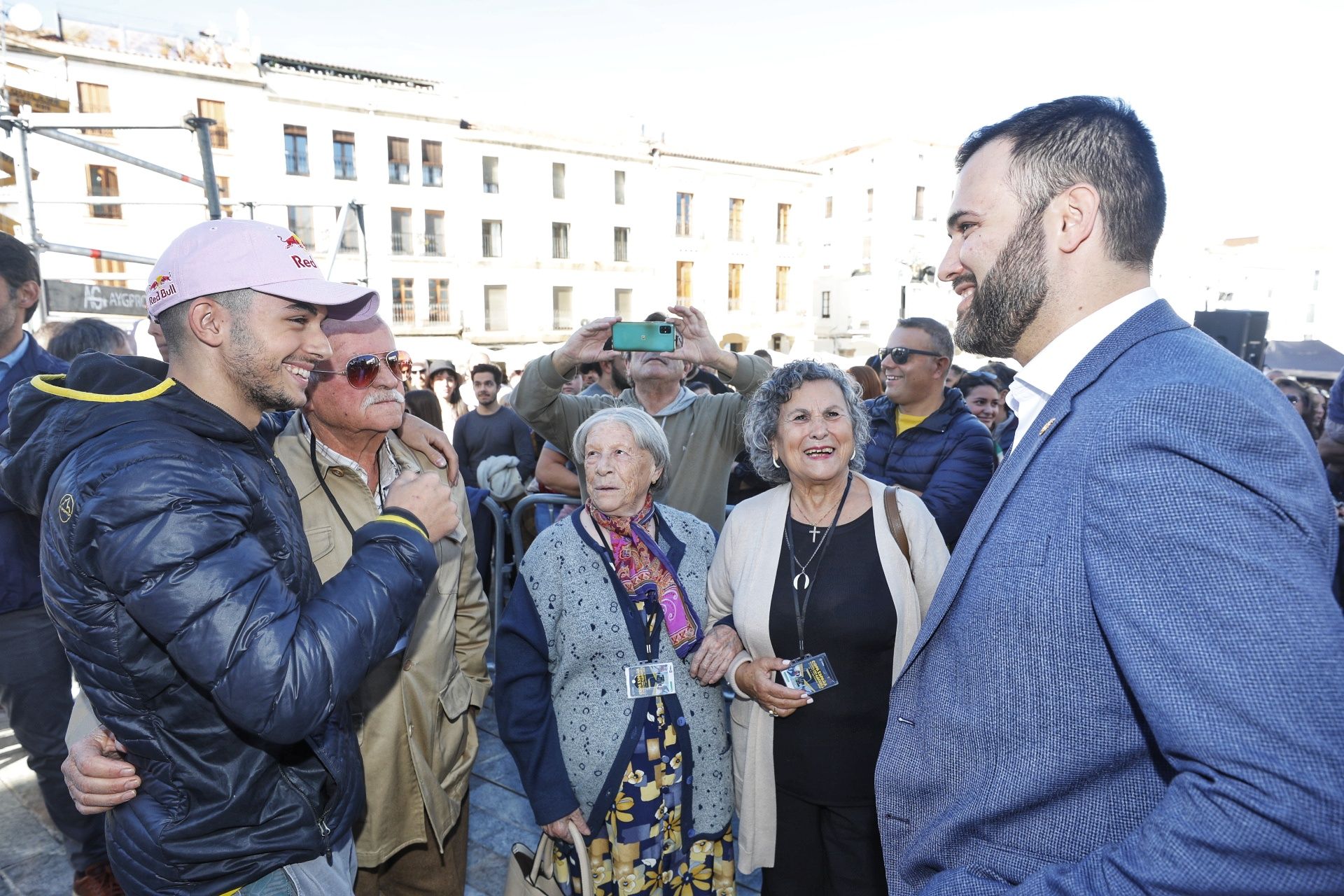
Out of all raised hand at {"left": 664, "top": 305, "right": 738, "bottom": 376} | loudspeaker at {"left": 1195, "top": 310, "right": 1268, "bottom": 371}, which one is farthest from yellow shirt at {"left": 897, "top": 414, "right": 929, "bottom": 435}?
loudspeaker at {"left": 1195, "top": 310, "right": 1268, "bottom": 371}

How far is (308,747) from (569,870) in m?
1.17

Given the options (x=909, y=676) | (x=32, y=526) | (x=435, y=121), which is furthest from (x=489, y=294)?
(x=909, y=676)

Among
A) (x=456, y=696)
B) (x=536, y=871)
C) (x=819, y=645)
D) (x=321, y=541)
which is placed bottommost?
(x=536, y=871)

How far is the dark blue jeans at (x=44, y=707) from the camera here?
2842 mm

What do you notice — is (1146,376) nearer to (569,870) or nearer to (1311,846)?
(1311,846)

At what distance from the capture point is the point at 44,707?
9.70 ft

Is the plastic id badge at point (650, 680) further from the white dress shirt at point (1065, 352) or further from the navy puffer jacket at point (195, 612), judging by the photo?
the white dress shirt at point (1065, 352)

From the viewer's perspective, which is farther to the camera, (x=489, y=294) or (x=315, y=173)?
(x=489, y=294)

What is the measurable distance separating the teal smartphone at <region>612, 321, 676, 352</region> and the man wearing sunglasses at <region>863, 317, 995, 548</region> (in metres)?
1.34

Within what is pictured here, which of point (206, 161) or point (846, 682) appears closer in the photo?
point (846, 682)

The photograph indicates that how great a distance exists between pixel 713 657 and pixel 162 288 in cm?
193

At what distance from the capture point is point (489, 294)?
99.8ft

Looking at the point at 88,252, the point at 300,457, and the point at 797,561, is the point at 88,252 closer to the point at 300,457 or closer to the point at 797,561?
the point at 300,457

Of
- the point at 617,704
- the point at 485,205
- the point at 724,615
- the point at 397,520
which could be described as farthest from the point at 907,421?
the point at 485,205
